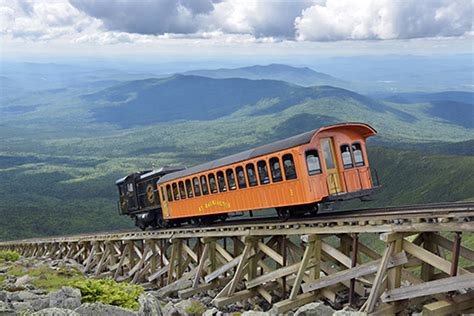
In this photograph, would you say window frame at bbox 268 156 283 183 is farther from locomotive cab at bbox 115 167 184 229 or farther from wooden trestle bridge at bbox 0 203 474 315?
locomotive cab at bbox 115 167 184 229

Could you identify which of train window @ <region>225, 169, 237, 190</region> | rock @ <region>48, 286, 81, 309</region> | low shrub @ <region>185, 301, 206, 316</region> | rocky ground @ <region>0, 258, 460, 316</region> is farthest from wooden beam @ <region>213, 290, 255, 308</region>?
rock @ <region>48, 286, 81, 309</region>

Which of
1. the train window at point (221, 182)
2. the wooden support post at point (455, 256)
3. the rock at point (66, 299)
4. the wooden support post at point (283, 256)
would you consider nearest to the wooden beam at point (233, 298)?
the wooden support post at point (283, 256)

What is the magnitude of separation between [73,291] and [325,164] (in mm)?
10538

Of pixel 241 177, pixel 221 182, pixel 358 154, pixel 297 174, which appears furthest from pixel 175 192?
pixel 358 154

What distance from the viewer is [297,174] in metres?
20.5

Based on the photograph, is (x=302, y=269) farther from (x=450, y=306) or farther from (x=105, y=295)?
(x=105, y=295)

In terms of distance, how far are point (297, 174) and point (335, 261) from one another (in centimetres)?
351

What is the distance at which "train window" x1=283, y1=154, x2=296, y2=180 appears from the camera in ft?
68.0

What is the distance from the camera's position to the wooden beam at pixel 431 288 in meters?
13.0

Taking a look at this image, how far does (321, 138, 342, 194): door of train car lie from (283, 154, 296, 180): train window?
1.33m

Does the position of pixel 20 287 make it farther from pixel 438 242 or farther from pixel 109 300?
pixel 438 242

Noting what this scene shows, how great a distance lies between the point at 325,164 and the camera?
2102 cm

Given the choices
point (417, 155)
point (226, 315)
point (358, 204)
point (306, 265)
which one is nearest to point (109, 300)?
point (226, 315)

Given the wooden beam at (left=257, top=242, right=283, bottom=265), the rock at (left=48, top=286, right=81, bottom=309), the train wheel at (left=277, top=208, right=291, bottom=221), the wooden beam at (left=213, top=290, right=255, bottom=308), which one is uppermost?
the rock at (left=48, top=286, right=81, bottom=309)
